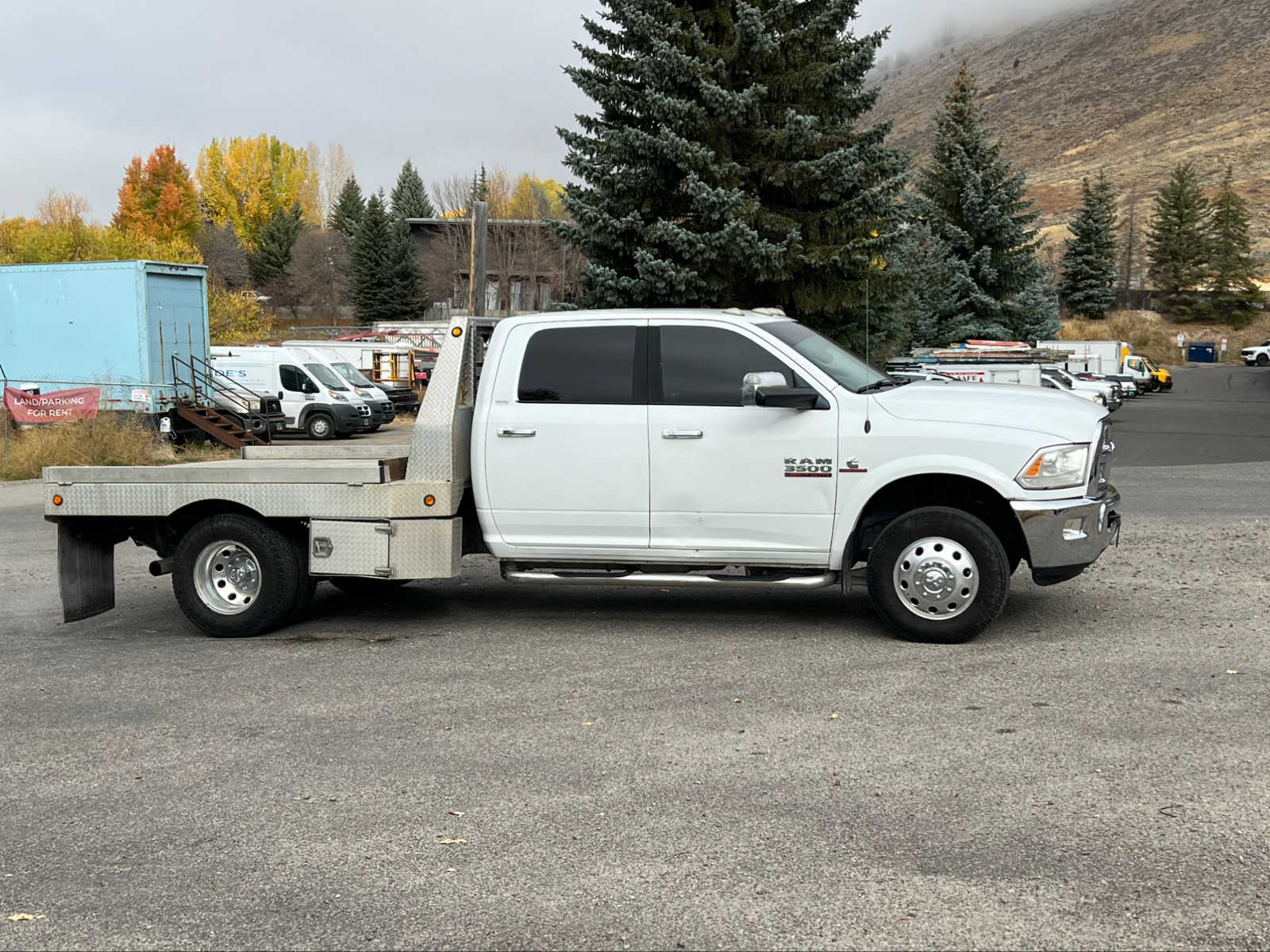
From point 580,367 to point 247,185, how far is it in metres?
122

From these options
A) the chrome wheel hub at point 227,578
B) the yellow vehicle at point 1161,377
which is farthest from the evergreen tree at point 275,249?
the chrome wheel hub at point 227,578

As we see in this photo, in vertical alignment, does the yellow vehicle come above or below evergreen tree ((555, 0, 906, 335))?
below

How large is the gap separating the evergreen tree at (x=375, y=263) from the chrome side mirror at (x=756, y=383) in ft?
252

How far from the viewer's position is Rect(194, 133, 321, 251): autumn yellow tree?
4783 inches

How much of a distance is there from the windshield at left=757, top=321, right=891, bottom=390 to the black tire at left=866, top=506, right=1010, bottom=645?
37.6 inches

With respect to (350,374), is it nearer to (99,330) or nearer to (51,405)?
(99,330)

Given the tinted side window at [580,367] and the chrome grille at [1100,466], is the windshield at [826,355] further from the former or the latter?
the chrome grille at [1100,466]

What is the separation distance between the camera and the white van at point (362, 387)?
31234mm

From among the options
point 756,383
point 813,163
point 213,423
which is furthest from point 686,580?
point 213,423

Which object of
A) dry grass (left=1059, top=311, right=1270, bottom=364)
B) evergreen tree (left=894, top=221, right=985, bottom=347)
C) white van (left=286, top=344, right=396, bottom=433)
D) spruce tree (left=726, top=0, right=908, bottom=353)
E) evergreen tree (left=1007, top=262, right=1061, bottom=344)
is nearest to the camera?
spruce tree (left=726, top=0, right=908, bottom=353)

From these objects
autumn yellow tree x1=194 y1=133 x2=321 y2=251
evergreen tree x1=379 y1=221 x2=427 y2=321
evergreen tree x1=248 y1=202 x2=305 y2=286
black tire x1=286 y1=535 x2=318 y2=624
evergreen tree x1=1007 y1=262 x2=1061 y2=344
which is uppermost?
autumn yellow tree x1=194 y1=133 x2=321 y2=251

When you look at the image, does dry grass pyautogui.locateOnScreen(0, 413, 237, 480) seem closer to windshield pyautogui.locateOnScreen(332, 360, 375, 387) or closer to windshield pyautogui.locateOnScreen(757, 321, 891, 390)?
windshield pyautogui.locateOnScreen(332, 360, 375, 387)

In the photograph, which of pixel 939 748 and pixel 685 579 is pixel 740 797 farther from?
pixel 685 579

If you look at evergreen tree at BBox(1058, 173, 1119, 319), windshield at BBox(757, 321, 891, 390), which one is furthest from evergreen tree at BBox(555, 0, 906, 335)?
evergreen tree at BBox(1058, 173, 1119, 319)
